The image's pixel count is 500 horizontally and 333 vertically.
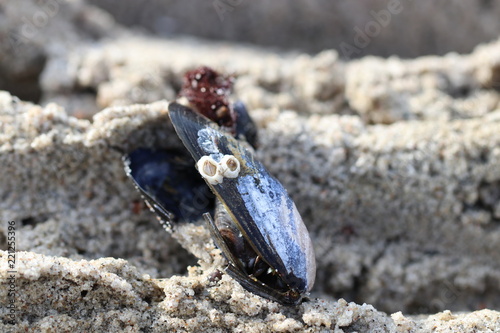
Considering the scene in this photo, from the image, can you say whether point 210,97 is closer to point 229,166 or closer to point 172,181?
point 172,181

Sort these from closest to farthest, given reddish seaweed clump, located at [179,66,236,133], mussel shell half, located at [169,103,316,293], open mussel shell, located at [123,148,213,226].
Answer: mussel shell half, located at [169,103,316,293] → open mussel shell, located at [123,148,213,226] → reddish seaweed clump, located at [179,66,236,133]

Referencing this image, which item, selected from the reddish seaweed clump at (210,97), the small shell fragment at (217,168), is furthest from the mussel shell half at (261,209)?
the reddish seaweed clump at (210,97)

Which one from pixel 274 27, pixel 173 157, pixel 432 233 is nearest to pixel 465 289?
pixel 432 233

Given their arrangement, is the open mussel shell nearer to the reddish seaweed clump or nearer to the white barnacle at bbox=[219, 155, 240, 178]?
the reddish seaweed clump

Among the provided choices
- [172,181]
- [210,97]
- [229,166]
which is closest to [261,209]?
[229,166]

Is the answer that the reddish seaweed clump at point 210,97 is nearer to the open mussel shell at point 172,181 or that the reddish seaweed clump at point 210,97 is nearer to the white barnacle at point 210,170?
the open mussel shell at point 172,181

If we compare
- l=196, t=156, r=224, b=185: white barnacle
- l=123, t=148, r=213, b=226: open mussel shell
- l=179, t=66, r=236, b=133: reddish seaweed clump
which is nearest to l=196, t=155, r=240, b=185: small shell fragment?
l=196, t=156, r=224, b=185: white barnacle

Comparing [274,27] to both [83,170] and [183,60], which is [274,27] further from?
[83,170]
